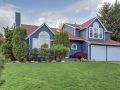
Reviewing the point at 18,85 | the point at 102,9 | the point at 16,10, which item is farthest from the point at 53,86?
the point at 102,9

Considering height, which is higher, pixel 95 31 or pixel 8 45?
pixel 95 31

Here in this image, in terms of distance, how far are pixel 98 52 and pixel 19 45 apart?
13439mm

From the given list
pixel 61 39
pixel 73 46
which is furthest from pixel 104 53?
pixel 61 39

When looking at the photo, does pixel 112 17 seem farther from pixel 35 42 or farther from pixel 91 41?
pixel 35 42

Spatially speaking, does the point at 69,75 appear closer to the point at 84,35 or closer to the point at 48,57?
the point at 48,57

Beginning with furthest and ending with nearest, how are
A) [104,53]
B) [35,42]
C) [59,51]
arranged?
[104,53] < [35,42] < [59,51]

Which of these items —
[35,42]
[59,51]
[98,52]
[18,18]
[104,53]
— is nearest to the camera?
[59,51]

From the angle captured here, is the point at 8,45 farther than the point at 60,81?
Yes

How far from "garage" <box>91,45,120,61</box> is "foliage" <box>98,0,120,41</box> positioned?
12404 mm

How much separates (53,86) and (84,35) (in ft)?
80.1

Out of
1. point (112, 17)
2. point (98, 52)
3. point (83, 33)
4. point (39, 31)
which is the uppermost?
point (112, 17)

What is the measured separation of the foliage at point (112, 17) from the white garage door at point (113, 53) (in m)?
12.1

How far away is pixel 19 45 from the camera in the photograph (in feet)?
86.5

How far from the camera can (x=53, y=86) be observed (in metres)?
12.5
